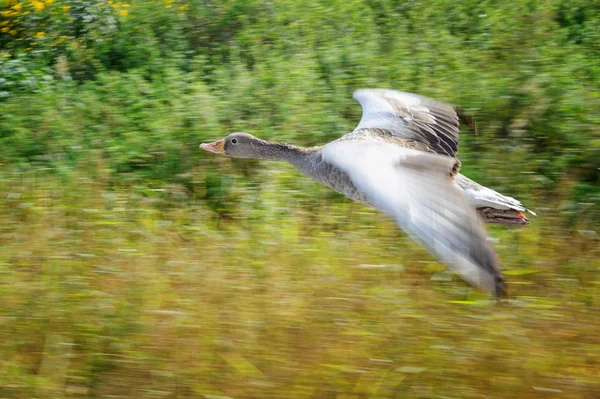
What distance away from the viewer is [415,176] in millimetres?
3518

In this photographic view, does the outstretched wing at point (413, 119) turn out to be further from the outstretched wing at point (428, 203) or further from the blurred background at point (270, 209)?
the outstretched wing at point (428, 203)

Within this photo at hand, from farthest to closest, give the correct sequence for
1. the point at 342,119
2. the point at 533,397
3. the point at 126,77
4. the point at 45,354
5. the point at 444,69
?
the point at 126,77
the point at 444,69
the point at 342,119
the point at 45,354
the point at 533,397

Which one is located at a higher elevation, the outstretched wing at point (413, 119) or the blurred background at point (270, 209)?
the outstretched wing at point (413, 119)

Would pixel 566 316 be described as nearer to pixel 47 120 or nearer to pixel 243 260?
pixel 243 260

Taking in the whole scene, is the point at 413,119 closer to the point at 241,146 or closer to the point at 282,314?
the point at 241,146

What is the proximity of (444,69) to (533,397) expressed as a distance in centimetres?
396

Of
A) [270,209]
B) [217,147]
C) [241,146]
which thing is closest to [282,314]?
[270,209]

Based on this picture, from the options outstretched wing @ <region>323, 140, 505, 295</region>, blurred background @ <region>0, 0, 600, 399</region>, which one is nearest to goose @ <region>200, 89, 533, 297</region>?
outstretched wing @ <region>323, 140, 505, 295</region>

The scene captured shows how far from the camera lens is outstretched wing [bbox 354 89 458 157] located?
4.82 metres

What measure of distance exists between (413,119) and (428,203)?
168 cm

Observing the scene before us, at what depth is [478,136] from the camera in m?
5.83

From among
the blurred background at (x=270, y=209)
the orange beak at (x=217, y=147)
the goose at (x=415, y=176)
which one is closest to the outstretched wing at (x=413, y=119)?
the goose at (x=415, y=176)

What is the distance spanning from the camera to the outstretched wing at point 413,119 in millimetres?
4820

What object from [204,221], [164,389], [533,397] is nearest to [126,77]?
[204,221]
